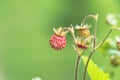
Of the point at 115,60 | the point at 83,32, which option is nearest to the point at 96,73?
the point at 83,32

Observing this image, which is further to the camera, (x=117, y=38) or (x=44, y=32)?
Result: (x=44, y=32)

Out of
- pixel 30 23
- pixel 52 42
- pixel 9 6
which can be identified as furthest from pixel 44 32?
pixel 52 42

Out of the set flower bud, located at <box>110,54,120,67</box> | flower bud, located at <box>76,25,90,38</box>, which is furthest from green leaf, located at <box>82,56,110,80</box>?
flower bud, located at <box>110,54,120,67</box>

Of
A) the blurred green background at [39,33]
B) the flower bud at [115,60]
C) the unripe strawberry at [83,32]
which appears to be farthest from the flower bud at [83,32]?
the blurred green background at [39,33]

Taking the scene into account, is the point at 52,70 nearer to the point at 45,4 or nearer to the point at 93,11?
the point at 93,11

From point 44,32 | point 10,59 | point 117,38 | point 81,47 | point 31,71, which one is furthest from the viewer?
point 44,32

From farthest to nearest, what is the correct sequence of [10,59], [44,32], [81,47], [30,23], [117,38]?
1. [30,23]
2. [44,32]
3. [10,59]
4. [117,38]
5. [81,47]

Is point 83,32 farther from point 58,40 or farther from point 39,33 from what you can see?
point 39,33

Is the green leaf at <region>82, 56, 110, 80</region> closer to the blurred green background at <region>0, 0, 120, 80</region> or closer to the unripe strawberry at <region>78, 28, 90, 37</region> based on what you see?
the unripe strawberry at <region>78, 28, 90, 37</region>
